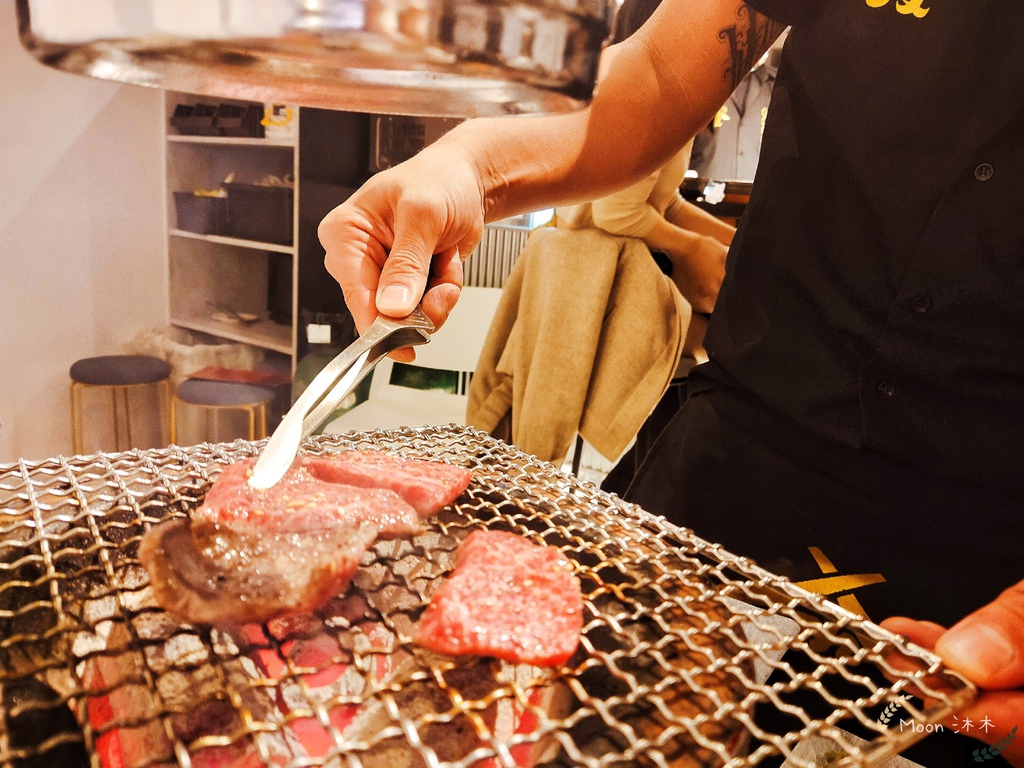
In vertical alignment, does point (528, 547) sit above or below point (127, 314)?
above

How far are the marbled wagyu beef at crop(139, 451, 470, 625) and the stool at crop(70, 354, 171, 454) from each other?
314 cm

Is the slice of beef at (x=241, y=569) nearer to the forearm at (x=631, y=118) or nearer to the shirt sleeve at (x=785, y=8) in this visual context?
the forearm at (x=631, y=118)

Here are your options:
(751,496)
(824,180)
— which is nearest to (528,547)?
(751,496)

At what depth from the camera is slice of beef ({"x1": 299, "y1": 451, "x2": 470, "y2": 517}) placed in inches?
49.9

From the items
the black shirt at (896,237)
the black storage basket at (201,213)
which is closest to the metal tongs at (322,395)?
the black shirt at (896,237)

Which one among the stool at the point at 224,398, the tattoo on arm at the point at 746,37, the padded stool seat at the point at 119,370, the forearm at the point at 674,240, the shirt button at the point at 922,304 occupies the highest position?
the tattoo on arm at the point at 746,37

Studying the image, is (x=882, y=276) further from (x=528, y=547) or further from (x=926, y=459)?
(x=528, y=547)

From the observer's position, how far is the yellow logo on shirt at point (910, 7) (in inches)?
53.3

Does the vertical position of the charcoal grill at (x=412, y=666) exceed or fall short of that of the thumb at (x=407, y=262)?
it falls short

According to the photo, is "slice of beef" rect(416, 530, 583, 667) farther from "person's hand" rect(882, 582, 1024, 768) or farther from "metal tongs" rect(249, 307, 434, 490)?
"person's hand" rect(882, 582, 1024, 768)

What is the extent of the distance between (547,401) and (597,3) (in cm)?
242

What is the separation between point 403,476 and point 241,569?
36 cm

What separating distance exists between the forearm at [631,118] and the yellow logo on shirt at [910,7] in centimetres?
32

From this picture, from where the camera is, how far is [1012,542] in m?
1.29
